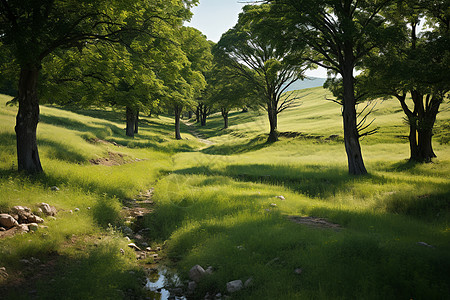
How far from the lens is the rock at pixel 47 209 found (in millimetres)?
7750

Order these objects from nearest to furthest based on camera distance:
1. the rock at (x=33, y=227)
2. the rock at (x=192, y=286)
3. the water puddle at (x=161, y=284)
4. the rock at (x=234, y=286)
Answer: the rock at (x=234, y=286) → the water puddle at (x=161, y=284) → the rock at (x=192, y=286) → the rock at (x=33, y=227)

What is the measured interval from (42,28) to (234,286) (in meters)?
9.76

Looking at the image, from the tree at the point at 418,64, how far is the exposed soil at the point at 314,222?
841cm

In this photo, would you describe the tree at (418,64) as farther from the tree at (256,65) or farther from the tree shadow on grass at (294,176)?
the tree at (256,65)

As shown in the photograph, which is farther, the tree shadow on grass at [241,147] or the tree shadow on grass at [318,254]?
the tree shadow on grass at [241,147]

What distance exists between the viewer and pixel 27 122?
33.1ft

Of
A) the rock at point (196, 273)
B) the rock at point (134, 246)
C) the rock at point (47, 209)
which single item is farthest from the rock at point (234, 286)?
the rock at point (47, 209)

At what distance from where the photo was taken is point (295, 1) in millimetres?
13344

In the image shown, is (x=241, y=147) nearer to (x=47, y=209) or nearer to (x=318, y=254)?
(x=47, y=209)

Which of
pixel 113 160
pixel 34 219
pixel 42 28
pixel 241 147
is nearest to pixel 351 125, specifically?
pixel 42 28

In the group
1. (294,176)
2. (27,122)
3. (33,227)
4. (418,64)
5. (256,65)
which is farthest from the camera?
(256,65)

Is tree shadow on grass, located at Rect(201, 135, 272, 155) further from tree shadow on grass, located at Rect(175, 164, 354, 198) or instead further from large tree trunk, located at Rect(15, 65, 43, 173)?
large tree trunk, located at Rect(15, 65, 43, 173)

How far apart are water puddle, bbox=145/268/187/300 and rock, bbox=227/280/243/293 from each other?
1.05 metres

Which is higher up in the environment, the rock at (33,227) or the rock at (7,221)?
the rock at (7,221)
